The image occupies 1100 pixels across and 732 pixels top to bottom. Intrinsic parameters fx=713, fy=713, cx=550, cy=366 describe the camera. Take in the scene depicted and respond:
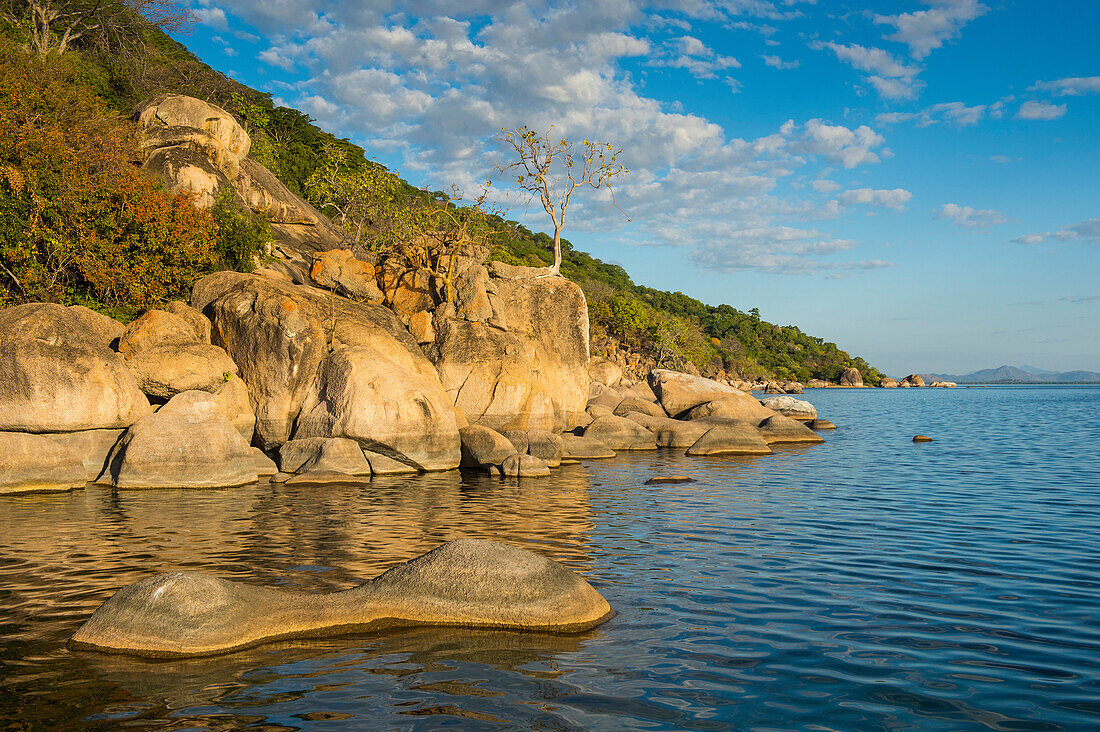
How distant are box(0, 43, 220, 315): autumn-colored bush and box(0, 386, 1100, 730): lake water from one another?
864cm

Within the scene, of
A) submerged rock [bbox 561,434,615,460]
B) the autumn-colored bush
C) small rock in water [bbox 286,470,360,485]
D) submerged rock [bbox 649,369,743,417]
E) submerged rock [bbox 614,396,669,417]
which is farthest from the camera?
submerged rock [bbox 614,396,669,417]

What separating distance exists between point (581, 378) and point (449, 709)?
83.7ft

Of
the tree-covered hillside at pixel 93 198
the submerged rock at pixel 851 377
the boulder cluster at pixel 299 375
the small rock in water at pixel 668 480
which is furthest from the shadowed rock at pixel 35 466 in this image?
the submerged rock at pixel 851 377

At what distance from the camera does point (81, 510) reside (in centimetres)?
1457

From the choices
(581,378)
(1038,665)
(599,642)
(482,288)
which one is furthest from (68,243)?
(1038,665)

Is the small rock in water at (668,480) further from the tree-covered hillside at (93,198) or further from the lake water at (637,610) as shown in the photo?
the tree-covered hillside at (93,198)

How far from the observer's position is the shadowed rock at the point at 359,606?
6.93 m

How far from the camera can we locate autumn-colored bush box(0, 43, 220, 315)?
21094mm

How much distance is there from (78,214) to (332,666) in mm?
21163

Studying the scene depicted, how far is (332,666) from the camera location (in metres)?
6.61

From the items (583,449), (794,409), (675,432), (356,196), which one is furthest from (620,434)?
(356,196)

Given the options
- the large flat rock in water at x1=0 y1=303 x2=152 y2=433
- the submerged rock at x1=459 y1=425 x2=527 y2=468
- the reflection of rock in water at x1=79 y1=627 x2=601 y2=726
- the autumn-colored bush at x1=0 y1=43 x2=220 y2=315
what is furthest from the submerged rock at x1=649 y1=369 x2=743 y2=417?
the reflection of rock in water at x1=79 y1=627 x2=601 y2=726

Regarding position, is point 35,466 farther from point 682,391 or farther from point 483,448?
point 682,391

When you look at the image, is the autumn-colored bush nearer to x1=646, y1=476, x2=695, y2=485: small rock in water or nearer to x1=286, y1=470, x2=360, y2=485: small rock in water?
x1=286, y1=470, x2=360, y2=485: small rock in water
